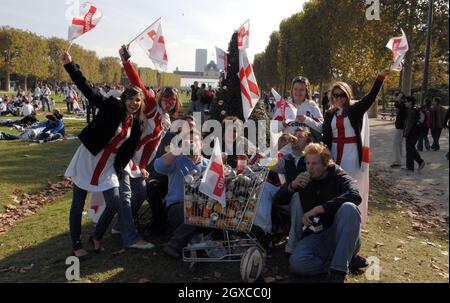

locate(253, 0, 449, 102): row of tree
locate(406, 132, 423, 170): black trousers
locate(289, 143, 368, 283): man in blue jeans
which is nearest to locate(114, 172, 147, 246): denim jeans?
locate(289, 143, 368, 283): man in blue jeans

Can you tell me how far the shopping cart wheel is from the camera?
4.33 meters

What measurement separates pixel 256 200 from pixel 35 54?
77325 mm

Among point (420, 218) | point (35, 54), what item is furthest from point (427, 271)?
point (35, 54)

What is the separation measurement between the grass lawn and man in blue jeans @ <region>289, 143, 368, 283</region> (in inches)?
11.6

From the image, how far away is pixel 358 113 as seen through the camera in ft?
17.7

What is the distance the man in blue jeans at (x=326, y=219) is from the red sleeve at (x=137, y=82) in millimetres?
2294

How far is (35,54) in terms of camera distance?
72.6 metres

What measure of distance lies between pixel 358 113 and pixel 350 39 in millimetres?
28862

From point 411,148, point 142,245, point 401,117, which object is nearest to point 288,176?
point 142,245

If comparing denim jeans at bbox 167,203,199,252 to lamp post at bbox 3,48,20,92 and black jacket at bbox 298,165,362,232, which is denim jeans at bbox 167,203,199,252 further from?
lamp post at bbox 3,48,20,92

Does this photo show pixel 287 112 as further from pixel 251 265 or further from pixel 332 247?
pixel 251 265
